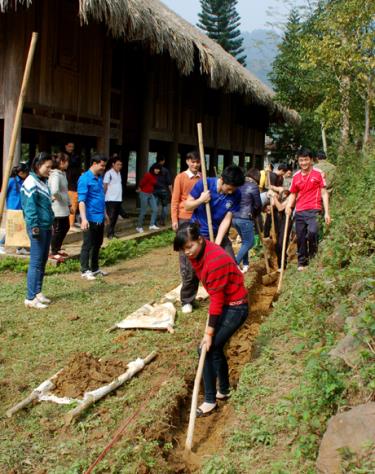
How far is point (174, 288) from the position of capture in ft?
24.2

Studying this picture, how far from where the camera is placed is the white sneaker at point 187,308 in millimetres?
6137

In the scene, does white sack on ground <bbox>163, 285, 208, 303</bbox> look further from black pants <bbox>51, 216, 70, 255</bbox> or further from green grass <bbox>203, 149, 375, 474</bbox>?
black pants <bbox>51, 216, 70, 255</bbox>

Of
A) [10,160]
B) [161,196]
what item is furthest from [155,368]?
[161,196]

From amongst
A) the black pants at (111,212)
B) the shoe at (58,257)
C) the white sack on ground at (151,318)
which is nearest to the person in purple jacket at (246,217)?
the white sack on ground at (151,318)

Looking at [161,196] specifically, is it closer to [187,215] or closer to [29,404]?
[187,215]

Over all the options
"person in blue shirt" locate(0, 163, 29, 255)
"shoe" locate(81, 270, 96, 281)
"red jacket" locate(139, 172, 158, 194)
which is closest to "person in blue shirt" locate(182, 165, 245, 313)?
"shoe" locate(81, 270, 96, 281)

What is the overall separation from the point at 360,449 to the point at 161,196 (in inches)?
393

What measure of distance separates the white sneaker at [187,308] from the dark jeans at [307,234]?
213cm

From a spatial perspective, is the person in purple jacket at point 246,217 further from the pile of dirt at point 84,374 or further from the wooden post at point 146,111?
the wooden post at point 146,111

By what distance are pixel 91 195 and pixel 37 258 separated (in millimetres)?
1447

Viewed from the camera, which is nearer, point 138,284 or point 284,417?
point 284,417

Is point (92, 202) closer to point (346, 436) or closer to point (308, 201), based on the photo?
point (308, 201)

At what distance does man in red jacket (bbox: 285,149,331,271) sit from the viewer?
7281 millimetres

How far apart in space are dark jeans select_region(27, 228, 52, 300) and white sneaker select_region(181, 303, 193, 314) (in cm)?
168
